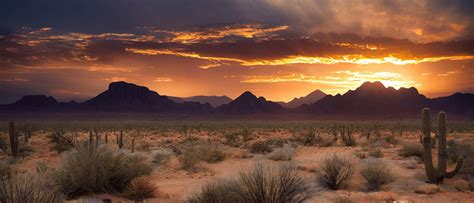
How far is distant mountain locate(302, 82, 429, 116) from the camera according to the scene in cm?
13875

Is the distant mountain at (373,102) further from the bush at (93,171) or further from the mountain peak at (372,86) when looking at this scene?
the bush at (93,171)

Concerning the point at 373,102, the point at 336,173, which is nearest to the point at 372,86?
the point at 373,102

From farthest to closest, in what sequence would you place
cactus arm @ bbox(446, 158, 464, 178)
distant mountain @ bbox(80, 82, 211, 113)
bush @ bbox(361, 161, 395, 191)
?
distant mountain @ bbox(80, 82, 211, 113)
cactus arm @ bbox(446, 158, 464, 178)
bush @ bbox(361, 161, 395, 191)

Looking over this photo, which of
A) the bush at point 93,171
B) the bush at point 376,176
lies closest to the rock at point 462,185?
the bush at point 376,176

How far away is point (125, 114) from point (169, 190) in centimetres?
13640

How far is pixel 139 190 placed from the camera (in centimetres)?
1129

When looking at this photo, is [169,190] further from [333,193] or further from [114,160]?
[333,193]

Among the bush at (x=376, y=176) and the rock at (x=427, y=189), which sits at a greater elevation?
the bush at (x=376, y=176)

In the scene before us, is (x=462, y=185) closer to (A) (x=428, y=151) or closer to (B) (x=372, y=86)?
(A) (x=428, y=151)

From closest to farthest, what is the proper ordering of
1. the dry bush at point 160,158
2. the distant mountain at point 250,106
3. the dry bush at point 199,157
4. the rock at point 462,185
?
the rock at point 462,185 → the dry bush at point 199,157 → the dry bush at point 160,158 → the distant mountain at point 250,106

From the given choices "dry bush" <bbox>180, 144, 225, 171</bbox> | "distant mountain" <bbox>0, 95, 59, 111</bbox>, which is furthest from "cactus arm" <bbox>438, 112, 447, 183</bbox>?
"distant mountain" <bbox>0, 95, 59, 111</bbox>

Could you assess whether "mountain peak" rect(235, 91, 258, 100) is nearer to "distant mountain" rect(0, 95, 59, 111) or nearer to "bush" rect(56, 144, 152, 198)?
"distant mountain" rect(0, 95, 59, 111)

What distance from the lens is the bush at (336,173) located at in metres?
13.3

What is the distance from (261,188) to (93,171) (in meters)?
5.01
